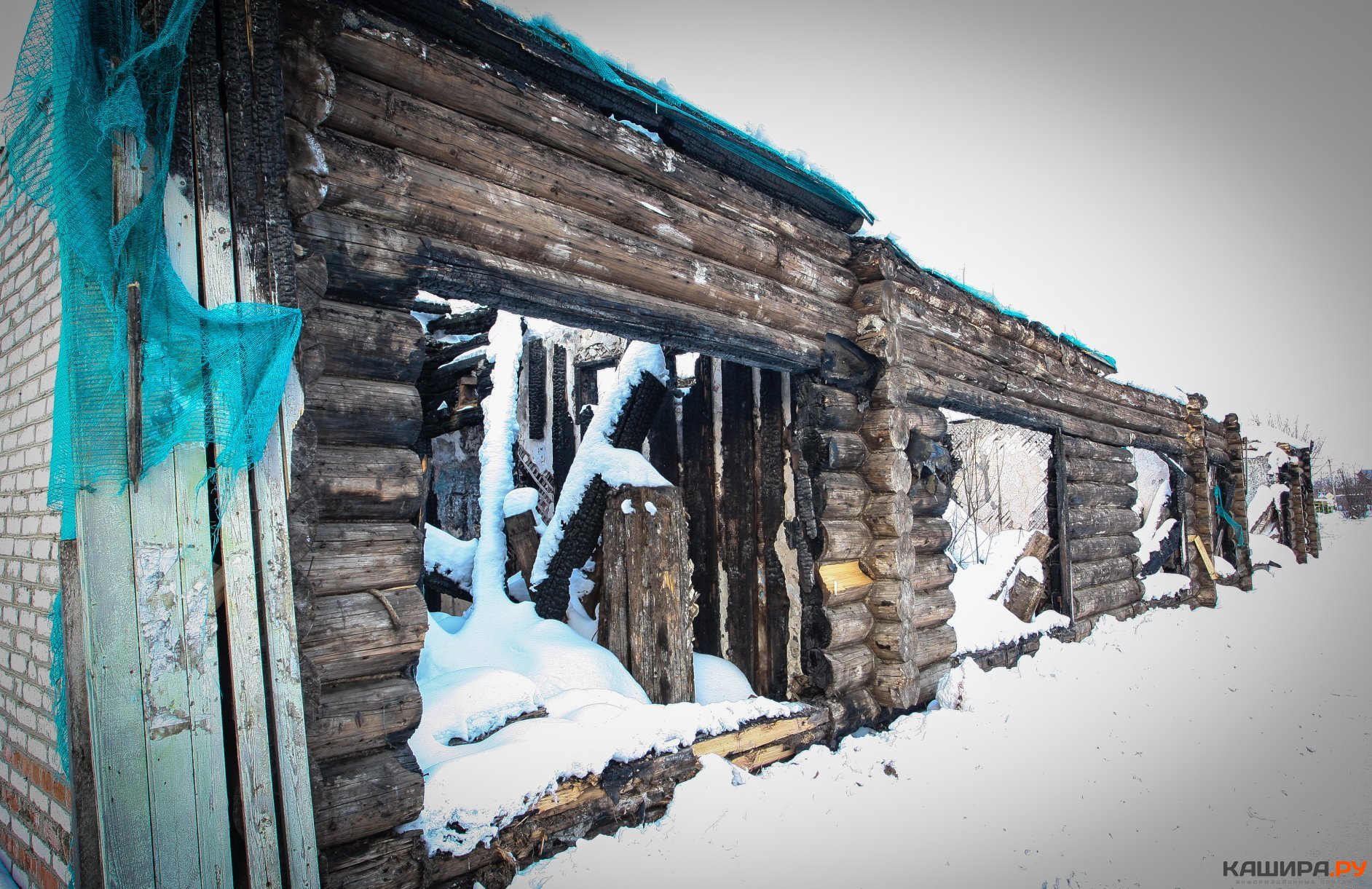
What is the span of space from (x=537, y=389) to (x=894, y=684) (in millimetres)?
5293

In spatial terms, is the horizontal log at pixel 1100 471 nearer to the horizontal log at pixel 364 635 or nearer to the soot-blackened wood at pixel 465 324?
the soot-blackened wood at pixel 465 324

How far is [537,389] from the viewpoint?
820 cm

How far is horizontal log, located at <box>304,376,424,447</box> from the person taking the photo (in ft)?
8.41

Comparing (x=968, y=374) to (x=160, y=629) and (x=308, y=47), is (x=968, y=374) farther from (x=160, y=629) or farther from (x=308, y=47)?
(x=160, y=629)

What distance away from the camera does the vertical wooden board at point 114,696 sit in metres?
1.94

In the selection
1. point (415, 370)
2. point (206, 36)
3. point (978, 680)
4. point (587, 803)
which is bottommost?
point (978, 680)

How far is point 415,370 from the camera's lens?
2830 millimetres

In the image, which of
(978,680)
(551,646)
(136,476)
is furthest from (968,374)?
(136,476)

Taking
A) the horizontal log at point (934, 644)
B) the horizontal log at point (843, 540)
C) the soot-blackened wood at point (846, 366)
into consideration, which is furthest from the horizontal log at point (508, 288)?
the horizontal log at point (934, 644)

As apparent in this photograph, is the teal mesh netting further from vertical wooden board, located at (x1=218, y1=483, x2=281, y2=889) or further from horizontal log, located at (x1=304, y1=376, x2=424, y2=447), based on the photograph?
horizontal log, located at (x1=304, y1=376, x2=424, y2=447)

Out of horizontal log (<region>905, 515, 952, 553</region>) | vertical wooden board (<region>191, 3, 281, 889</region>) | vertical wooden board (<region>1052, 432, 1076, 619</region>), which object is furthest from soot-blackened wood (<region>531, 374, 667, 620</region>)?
vertical wooden board (<region>1052, 432, 1076, 619</region>)

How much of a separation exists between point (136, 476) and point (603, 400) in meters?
3.96

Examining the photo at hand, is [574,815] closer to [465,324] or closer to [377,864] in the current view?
[377,864]

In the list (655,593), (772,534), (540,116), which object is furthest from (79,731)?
(772,534)
